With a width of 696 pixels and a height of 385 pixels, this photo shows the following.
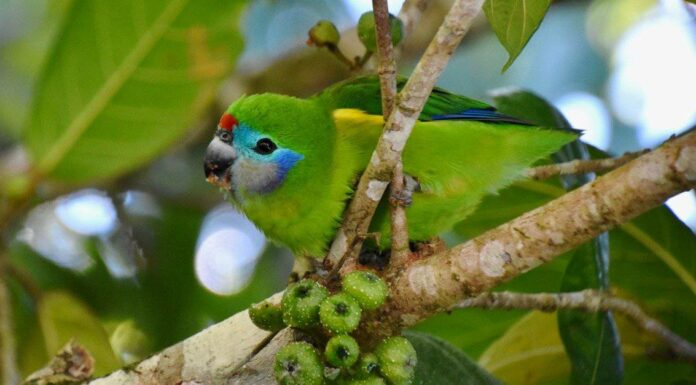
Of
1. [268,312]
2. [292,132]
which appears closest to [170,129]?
[292,132]

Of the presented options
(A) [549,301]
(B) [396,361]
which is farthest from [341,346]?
(A) [549,301]

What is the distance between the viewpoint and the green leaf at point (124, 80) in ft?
9.34

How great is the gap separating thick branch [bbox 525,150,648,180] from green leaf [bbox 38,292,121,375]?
140 centimetres

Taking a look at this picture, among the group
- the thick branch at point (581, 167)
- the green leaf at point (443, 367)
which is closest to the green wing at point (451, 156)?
the thick branch at point (581, 167)

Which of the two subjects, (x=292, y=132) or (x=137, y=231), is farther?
(x=137, y=231)

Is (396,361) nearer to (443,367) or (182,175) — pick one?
(443,367)

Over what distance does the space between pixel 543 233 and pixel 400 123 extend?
0.38 meters

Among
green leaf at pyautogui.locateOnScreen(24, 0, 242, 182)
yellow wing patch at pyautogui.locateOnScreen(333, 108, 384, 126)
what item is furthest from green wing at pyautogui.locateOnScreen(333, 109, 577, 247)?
green leaf at pyautogui.locateOnScreen(24, 0, 242, 182)

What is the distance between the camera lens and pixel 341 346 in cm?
174

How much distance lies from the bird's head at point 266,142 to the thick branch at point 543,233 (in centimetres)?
73

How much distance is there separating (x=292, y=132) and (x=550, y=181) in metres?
0.90

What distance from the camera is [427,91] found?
1.80 m

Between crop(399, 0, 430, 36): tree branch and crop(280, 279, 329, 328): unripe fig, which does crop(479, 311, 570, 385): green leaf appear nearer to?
crop(399, 0, 430, 36): tree branch

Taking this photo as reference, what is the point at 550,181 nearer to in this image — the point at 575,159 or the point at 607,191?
the point at 575,159
